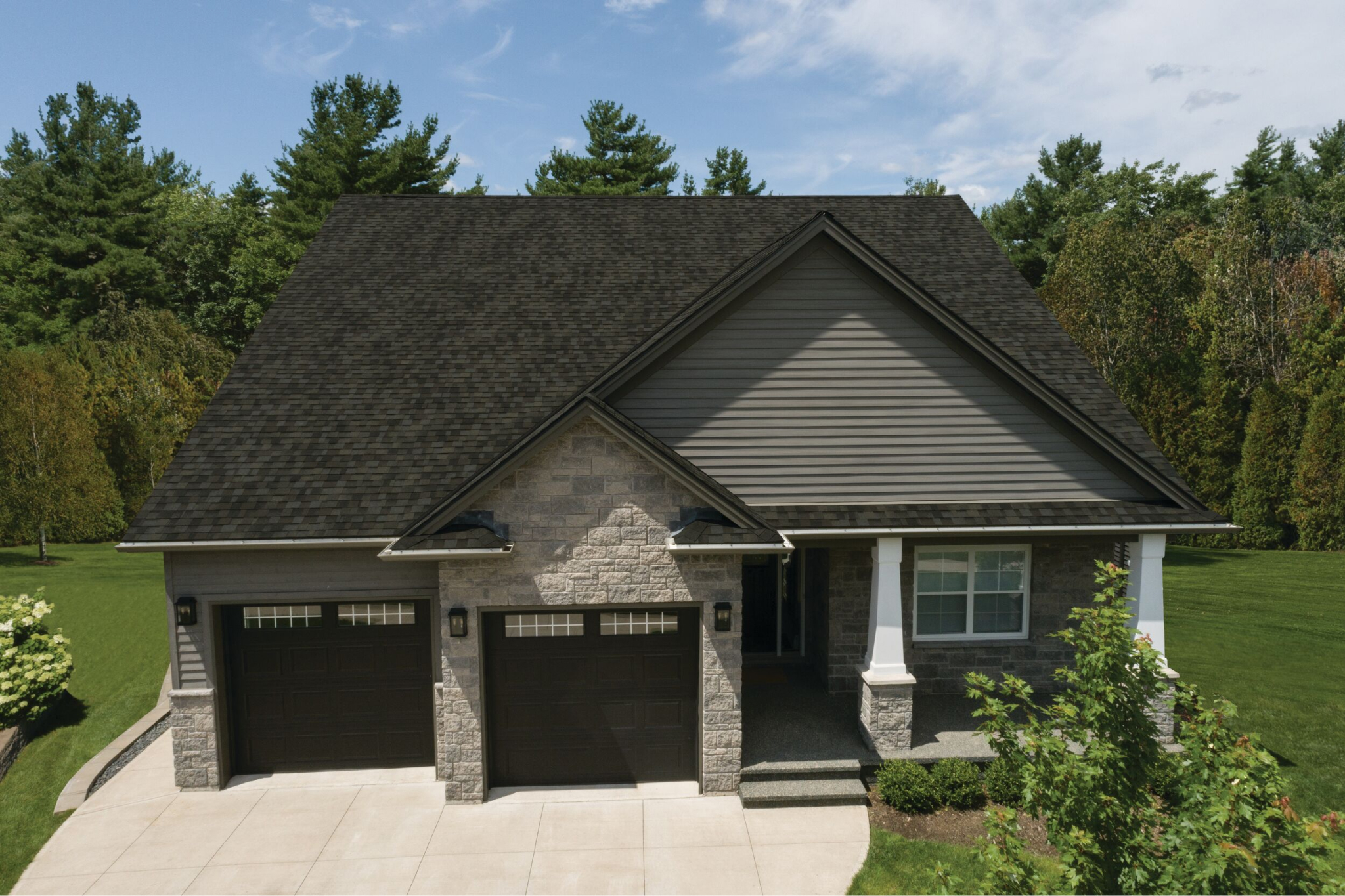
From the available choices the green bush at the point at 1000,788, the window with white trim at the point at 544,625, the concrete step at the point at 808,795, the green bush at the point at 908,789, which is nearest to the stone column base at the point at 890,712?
the green bush at the point at 908,789

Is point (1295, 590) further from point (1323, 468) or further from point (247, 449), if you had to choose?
point (247, 449)

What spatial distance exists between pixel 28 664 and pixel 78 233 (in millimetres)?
31900

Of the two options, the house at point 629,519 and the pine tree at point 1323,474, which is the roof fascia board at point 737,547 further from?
the pine tree at point 1323,474

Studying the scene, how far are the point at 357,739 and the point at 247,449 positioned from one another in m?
4.40

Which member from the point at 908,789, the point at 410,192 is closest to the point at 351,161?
the point at 410,192

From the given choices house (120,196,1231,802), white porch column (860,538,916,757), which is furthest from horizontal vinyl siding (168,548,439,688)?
white porch column (860,538,916,757)

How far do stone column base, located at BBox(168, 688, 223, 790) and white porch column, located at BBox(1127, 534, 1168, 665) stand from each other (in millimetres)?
12460

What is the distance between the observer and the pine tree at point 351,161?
32.0m

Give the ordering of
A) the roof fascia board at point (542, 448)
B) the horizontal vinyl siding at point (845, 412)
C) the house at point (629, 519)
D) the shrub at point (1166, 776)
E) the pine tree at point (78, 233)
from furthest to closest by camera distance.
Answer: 1. the pine tree at point (78, 233)
2. the horizontal vinyl siding at point (845, 412)
3. the house at point (629, 519)
4. the roof fascia board at point (542, 448)
5. the shrub at point (1166, 776)

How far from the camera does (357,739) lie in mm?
10703

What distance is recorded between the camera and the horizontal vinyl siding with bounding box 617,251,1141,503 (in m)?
11.2

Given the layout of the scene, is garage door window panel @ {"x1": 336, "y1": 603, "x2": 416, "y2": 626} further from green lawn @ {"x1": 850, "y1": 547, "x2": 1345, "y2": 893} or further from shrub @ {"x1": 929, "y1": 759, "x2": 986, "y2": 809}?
shrub @ {"x1": 929, "y1": 759, "x2": 986, "y2": 809}

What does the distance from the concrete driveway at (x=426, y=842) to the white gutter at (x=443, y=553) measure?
3.28 metres

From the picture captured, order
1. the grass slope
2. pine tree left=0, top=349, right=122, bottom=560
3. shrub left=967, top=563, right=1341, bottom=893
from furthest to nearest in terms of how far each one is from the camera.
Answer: pine tree left=0, top=349, right=122, bottom=560
the grass slope
shrub left=967, top=563, right=1341, bottom=893
